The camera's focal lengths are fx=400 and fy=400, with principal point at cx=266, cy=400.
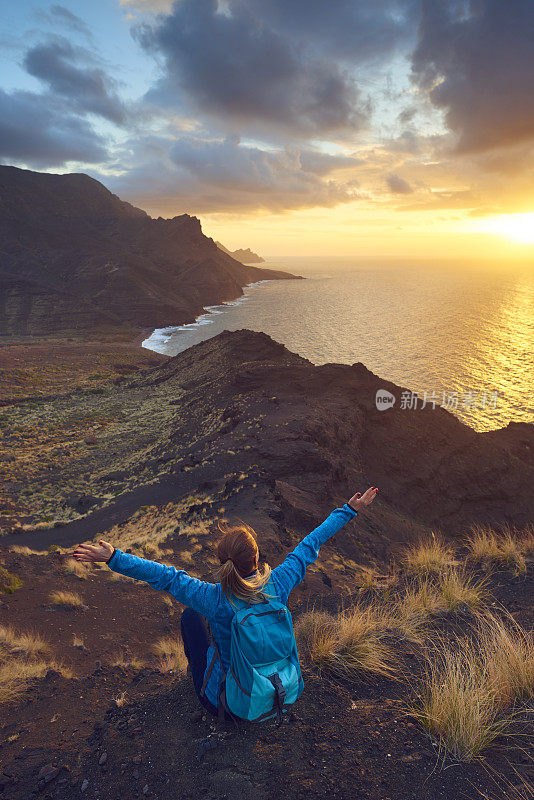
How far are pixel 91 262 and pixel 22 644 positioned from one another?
145 meters

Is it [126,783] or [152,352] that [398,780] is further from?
[152,352]

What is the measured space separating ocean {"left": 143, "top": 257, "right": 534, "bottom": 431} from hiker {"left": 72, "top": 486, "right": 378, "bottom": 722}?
73.9ft

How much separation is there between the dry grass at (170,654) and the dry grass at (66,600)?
7.31 ft

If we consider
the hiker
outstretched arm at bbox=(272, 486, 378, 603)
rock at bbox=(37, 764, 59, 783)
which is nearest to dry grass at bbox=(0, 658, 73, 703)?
rock at bbox=(37, 764, 59, 783)

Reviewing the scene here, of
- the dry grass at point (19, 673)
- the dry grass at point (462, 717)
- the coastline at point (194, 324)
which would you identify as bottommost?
the coastline at point (194, 324)

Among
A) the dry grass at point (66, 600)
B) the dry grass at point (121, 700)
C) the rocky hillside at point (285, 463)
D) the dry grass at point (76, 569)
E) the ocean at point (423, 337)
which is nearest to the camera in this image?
the dry grass at point (121, 700)

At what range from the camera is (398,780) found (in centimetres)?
285

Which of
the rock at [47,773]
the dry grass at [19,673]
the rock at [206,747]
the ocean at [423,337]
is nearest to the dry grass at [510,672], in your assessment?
the rock at [206,747]

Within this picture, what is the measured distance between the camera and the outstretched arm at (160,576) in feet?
9.08

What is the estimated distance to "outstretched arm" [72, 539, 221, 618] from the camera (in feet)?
9.08

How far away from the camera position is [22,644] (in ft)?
19.7

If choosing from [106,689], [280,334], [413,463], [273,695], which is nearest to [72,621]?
[106,689]

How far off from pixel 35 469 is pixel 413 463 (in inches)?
783

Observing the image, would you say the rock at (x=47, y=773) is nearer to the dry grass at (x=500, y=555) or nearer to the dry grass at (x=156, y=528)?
the dry grass at (x=156, y=528)
